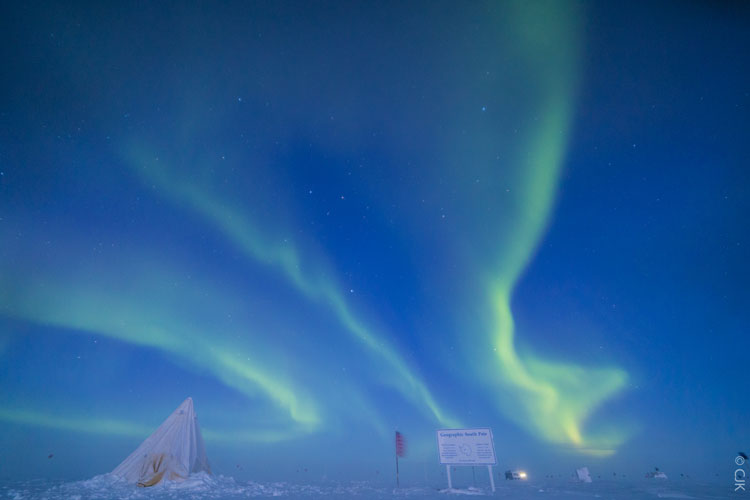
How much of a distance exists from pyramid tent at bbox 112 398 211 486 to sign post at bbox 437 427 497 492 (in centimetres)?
2044

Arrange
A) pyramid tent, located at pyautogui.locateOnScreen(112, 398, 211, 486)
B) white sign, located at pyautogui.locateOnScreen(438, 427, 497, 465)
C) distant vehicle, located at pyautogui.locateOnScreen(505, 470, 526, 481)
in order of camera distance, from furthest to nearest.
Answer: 1. distant vehicle, located at pyautogui.locateOnScreen(505, 470, 526, 481)
2. pyramid tent, located at pyautogui.locateOnScreen(112, 398, 211, 486)
3. white sign, located at pyautogui.locateOnScreen(438, 427, 497, 465)

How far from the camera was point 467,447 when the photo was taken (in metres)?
22.8

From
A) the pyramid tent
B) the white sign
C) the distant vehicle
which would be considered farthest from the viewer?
the distant vehicle

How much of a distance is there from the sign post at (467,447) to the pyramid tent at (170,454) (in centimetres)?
2044

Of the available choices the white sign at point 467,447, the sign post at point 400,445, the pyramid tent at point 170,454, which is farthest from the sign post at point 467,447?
the pyramid tent at point 170,454

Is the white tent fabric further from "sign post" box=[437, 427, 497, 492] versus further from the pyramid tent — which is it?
the pyramid tent

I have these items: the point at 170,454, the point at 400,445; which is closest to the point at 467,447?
the point at 400,445

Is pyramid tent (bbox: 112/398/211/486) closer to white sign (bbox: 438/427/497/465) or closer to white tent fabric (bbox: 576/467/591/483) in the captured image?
white sign (bbox: 438/427/497/465)

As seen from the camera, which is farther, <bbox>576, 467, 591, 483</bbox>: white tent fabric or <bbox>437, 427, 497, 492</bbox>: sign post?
<bbox>576, 467, 591, 483</bbox>: white tent fabric

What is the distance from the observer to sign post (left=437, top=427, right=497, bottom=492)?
72.8 feet

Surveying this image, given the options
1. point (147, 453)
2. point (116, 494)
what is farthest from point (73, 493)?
point (147, 453)

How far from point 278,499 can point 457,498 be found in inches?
415

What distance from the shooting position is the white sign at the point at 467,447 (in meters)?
22.2

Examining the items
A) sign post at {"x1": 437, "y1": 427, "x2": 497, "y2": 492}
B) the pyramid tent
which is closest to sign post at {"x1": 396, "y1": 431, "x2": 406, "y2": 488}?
sign post at {"x1": 437, "y1": 427, "x2": 497, "y2": 492}
